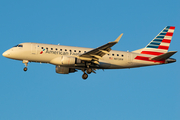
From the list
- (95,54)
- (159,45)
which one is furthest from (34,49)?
(159,45)

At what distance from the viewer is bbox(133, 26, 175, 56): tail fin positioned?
43.4 metres

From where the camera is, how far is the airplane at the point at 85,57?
125ft

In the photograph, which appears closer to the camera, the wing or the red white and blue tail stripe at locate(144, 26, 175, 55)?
the wing

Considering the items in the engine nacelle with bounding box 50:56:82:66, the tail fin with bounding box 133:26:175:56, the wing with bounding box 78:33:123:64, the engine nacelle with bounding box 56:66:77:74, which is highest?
the tail fin with bounding box 133:26:175:56

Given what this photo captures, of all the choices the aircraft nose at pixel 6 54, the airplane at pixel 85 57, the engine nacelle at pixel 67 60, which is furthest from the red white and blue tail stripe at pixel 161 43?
the aircraft nose at pixel 6 54

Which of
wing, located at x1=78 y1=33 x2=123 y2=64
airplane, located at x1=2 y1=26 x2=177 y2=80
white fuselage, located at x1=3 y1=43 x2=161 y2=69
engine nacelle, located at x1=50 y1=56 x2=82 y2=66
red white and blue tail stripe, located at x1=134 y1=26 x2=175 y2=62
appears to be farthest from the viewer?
red white and blue tail stripe, located at x1=134 y1=26 x2=175 y2=62

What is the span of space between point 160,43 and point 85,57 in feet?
42.1

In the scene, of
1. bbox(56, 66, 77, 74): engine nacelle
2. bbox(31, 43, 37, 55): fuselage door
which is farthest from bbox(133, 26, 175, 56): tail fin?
bbox(31, 43, 37, 55): fuselage door

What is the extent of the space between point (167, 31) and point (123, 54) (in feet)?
29.0

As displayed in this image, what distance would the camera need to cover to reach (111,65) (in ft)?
134

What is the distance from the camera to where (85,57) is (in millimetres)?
38594

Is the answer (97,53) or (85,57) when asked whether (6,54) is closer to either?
(85,57)

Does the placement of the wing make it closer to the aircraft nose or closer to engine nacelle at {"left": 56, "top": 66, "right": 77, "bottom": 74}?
engine nacelle at {"left": 56, "top": 66, "right": 77, "bottom": 74}

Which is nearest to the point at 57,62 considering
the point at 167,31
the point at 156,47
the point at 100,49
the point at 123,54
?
the point at 100,49
